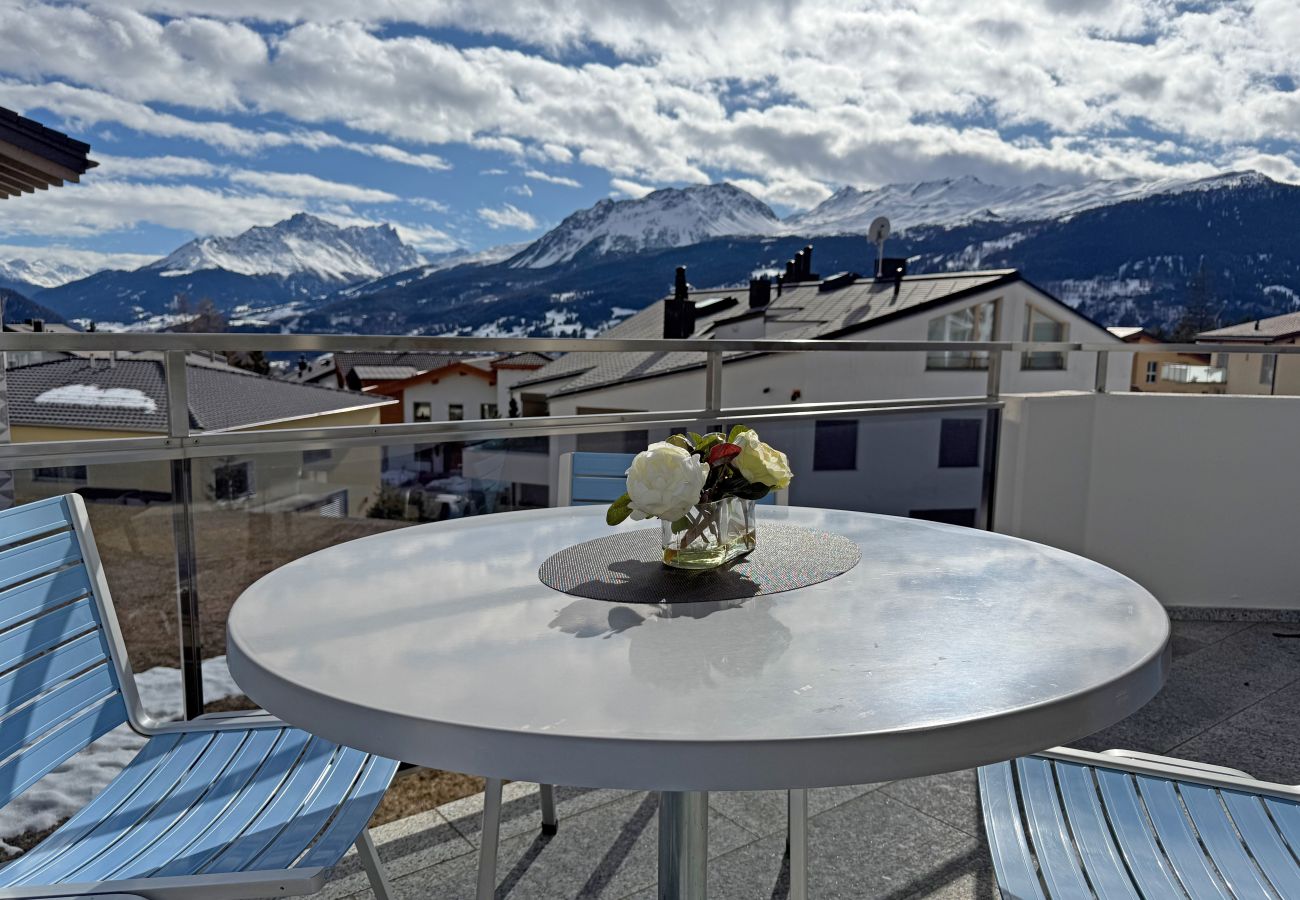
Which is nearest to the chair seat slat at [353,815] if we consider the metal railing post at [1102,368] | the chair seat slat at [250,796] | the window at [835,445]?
the chair seat slat at [250,796]

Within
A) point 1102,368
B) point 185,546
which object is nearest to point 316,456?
point 185,546

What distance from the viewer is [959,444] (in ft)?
13.8

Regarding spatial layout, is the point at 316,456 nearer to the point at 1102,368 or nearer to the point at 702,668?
the point at 702,668

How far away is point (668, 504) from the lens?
1.30 metres

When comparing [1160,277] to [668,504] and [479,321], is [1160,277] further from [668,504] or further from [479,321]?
[668,504]

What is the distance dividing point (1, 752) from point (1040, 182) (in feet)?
520

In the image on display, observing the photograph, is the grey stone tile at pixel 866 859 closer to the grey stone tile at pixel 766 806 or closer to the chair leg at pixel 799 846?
the grey stone tile at pixel 766 806

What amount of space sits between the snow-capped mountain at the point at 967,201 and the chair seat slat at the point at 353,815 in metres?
83.5

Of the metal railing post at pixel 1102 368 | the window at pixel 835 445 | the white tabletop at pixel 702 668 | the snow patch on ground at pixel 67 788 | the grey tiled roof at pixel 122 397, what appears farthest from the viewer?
the metal railing post at pixel 1102 368

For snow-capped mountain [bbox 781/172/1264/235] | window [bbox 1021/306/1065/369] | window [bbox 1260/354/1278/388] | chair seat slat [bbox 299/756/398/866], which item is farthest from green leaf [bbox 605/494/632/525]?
snow-capped mountain [bbox 781/172/1264/235]

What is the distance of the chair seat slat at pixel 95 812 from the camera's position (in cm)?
122

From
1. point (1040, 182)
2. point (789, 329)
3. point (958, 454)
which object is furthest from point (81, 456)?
point (1040, 182)

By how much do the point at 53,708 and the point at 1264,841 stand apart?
185 centimetres

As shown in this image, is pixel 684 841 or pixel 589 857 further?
pixel 589 857
